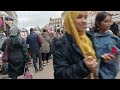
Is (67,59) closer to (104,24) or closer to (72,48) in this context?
(72,48)

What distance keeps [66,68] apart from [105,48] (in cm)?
36

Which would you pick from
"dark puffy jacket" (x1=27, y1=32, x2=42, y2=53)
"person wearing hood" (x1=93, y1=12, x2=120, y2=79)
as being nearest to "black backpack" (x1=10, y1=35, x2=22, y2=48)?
"person wearing hood" (x1=93, y1=12, x2=120, y2=79)

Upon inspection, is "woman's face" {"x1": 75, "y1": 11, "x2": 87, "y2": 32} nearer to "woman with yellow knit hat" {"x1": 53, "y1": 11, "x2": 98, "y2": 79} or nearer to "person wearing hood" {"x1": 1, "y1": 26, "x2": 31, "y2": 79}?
"woman with yellow knit hat" {"x1": 53, "y1": 11, "x2": 98, "y2": 79}

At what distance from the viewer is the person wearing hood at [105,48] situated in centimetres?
193

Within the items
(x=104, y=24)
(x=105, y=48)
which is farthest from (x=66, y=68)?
(x=104, y=24)

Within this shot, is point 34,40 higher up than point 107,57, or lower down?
lower down

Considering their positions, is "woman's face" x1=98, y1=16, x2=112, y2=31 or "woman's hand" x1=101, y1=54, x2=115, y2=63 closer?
"woman's hand" x1=101, y1=54, x2=115, y2=63

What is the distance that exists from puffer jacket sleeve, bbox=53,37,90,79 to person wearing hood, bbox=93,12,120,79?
17 centimetres

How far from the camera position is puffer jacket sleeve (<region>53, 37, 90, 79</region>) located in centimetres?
179

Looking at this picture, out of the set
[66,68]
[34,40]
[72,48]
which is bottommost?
[34,40]

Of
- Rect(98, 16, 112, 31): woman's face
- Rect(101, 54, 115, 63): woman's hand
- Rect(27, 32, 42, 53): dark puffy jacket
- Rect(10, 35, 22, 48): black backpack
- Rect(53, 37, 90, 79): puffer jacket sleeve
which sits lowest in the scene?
Rect(27, 32, 42, 53): dark puffy jacket

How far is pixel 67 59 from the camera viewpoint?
6.19 feet

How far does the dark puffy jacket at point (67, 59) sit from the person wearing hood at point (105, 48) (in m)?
0.16
